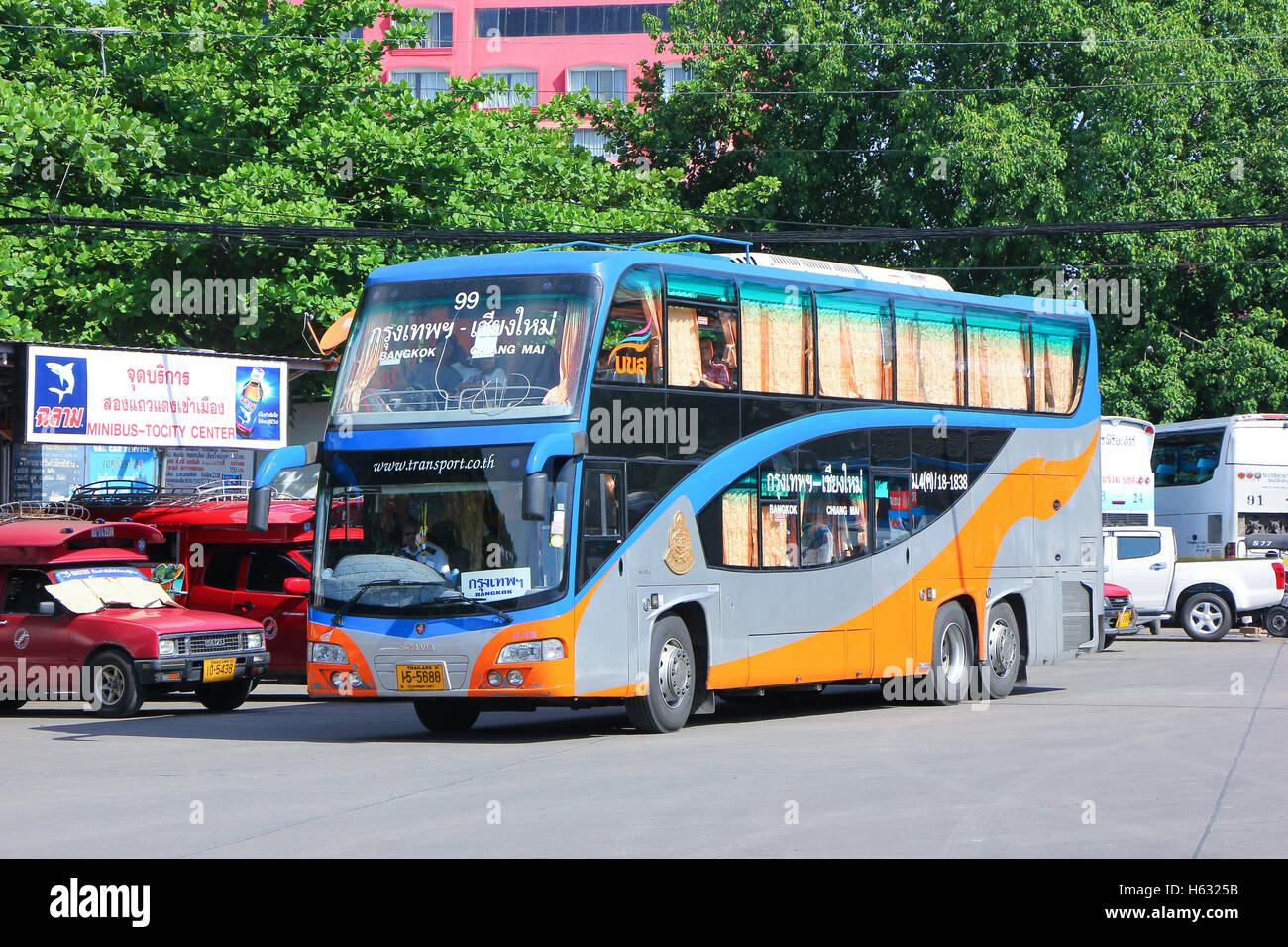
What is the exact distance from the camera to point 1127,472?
37.3 m

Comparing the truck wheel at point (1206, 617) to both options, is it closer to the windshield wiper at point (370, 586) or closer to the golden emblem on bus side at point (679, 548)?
the golden emblem on bus side at point (679, 548)

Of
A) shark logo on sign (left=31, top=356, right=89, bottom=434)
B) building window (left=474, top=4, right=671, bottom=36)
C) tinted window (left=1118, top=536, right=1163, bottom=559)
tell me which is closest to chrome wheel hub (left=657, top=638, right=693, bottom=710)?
shark logo on sign (left=31, top=356, right=89, bottom=434)

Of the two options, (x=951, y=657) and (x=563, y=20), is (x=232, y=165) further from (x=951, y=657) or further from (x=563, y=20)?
(x=563, y=20)

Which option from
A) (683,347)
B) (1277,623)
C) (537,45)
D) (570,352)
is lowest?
(1277,623)

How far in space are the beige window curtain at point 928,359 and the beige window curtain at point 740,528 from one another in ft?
9.08

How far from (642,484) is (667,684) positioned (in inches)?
75.1

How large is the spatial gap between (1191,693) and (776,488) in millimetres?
6051

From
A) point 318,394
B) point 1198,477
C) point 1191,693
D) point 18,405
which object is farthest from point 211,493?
point 1198,477

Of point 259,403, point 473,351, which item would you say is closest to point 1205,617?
point 259,403

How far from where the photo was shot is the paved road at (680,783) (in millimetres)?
9227

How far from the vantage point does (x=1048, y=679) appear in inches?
927

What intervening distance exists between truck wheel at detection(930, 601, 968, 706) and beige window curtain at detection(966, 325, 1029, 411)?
242cm

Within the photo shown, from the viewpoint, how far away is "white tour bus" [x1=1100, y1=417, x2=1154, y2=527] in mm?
36656

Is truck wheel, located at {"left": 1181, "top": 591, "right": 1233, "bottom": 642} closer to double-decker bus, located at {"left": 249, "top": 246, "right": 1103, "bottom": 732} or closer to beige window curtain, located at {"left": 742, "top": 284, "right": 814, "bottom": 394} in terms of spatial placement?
double-decker bus, located at {"left": 249, "top": 246, "right": 1103, "bottom": 732}
